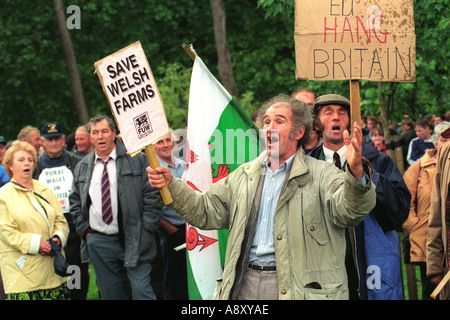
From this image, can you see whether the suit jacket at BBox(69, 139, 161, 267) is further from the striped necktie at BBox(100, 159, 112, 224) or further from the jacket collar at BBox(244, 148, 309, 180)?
the jacket collar at BBox(244, 148, 309, 180)

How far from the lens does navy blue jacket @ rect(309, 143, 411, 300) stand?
5.00 meters

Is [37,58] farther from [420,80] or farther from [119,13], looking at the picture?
[420,80]

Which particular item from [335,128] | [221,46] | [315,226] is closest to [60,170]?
[335,128]

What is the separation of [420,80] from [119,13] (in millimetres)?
13976

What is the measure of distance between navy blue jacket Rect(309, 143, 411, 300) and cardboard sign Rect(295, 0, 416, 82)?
2.45 feet

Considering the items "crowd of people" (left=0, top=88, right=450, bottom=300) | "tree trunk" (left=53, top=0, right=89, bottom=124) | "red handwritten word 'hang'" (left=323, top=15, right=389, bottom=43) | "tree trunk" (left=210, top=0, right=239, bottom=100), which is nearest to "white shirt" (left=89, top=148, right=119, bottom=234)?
"crowd of people" (left=0, top=88, right=450, bottom=300)

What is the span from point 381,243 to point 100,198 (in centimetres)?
327

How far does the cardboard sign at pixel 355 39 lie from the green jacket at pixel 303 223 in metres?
0.69

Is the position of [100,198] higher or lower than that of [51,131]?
lower

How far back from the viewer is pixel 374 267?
503 centimetres

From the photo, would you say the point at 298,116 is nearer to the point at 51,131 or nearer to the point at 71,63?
the point at 51,131

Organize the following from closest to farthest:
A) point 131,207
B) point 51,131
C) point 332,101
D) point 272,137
A: point 272,137 → point 332,101 → point 131,207 → point 51,131

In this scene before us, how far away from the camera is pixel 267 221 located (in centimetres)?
432
